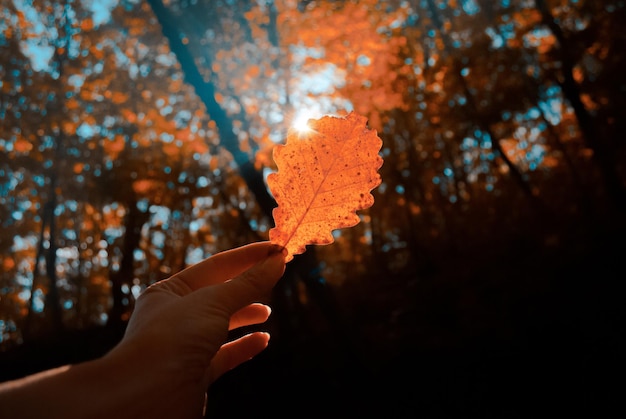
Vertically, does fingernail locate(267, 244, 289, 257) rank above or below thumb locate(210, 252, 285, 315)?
above

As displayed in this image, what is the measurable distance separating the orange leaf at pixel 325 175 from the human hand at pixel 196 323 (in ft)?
0.52

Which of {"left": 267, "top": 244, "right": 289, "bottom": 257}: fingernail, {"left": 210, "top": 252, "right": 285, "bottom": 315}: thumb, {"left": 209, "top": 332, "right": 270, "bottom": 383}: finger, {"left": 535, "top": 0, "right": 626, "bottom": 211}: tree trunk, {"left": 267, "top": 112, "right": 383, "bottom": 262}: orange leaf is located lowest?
{"left": 209, "top": 332, "right": 270, "bottom": 383}: finger

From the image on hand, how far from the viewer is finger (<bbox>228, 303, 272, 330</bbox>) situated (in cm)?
122

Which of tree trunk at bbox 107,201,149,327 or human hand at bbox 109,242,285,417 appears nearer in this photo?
human hand at bbox 109,242,285,417

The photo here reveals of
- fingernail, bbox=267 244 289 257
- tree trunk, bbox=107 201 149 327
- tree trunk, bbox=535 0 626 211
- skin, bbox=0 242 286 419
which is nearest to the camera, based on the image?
skin, bbox=0 242 286 419

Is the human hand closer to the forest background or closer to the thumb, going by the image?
the thumb

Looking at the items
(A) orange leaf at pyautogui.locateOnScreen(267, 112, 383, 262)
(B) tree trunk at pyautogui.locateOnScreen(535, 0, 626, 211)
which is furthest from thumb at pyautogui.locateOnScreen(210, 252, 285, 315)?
(B) tree trunk at pyautogui.locateOnScreen(535, 0, 626, 211)

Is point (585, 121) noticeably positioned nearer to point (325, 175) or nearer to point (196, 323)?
point (325, 175)

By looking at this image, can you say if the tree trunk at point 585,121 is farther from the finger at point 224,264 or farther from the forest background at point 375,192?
the finger at point 224,264

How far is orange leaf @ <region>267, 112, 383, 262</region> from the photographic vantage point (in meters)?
1.02

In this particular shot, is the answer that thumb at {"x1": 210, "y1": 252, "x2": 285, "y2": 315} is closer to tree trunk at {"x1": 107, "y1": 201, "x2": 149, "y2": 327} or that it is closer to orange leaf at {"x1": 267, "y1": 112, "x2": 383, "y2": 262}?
orange leaf at {"x1": 267, "y1": 112, "x2": 383, "y2": 262}

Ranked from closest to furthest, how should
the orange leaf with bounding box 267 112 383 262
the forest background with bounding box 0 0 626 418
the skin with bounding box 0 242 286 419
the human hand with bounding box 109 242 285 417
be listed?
1. the skin with bounding box 0 242 286 419
2. the human hand with bounding box 109 242 285 417
3. the orange leaf with bounding box 267 112 383 262
4. the forest background with bounding box 0 0 626 418

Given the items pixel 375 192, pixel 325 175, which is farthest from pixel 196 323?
pixel 375 192

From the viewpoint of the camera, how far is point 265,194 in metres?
5.58
